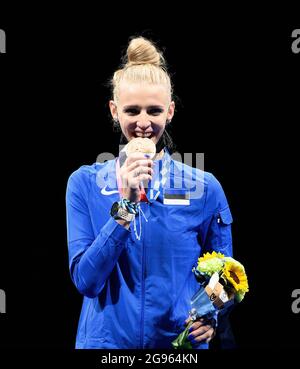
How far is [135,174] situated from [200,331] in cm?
58

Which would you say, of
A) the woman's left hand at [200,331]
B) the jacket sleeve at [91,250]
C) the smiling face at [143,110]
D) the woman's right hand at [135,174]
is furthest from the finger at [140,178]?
the woman's left hand at [200,331]

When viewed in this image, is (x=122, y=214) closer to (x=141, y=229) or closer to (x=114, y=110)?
Answer: (x=141, y=229)

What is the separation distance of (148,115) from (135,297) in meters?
0.63

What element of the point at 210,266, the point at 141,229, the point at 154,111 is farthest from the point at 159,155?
the point at 210,266

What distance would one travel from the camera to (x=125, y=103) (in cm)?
215

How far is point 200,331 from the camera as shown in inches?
80.0

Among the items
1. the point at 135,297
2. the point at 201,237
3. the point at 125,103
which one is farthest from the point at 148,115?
the point at 135,297

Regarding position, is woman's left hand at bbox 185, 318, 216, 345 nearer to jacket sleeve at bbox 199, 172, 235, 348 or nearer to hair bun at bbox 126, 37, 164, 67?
jacket sleeve at bbox 199, 172, 235, 348

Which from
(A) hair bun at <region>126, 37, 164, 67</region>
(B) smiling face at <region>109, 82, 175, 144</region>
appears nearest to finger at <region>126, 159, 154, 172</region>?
(B) smiling face at <region>109, 82, 175, 144</region>

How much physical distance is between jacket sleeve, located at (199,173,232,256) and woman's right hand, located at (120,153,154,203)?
1.19ft

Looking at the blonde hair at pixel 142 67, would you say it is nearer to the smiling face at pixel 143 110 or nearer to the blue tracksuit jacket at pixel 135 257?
the smiling face at pixel 143 110

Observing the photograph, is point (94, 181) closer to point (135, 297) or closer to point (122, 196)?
point (122, 196)

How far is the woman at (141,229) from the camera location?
196cm

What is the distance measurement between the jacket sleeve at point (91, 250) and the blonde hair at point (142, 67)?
1.64 feet
